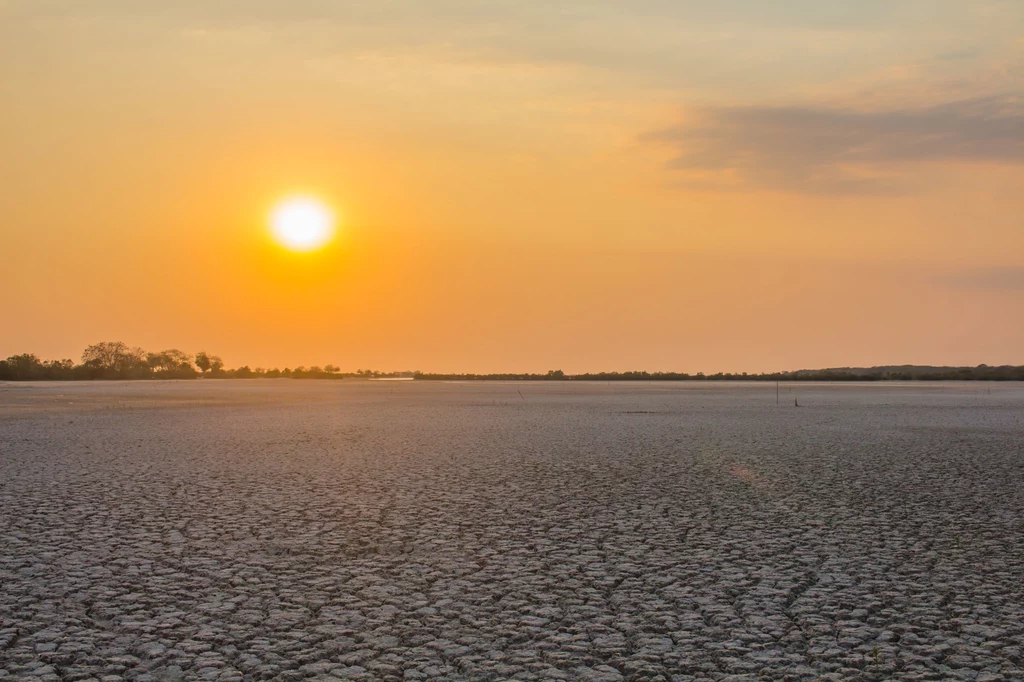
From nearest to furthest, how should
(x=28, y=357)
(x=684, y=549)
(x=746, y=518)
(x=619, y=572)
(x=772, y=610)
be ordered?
1. (x=772, y=610)
2. (x=619, y=572)
3. (x=684, y=549)
4. (x=746, y=518)
5. (x=28, y=357)

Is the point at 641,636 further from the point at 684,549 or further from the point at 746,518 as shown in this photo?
the point at 746,518

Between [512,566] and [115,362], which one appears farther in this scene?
[115,362]

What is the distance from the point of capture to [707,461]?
1648 cm

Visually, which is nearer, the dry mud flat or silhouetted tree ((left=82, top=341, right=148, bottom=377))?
the dry mud flat

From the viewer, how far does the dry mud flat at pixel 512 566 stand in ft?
18.3

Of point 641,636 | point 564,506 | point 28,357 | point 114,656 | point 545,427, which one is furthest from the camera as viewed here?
point 28,357

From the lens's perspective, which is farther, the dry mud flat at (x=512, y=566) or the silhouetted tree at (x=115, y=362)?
the silhouetted tree at (x=115, y=362)

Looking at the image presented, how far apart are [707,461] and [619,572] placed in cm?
914

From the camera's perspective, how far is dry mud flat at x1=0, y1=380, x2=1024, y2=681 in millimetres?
5574

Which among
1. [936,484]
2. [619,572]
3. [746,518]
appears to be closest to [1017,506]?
[936,484]

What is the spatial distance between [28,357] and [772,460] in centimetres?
10156

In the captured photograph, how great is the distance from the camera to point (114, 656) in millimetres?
5570

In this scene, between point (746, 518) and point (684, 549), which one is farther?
point (746, 518)

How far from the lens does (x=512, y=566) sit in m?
7.98
